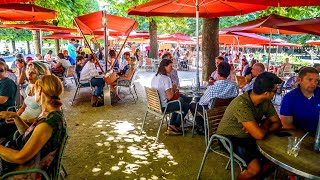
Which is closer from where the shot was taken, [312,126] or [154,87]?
[312,126]

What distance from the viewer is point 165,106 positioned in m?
5.21

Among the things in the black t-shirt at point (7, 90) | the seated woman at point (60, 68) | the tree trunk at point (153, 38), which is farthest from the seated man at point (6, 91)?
the tree trunk at point (153, 38)

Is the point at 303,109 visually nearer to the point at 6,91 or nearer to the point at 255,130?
the point at 255,130

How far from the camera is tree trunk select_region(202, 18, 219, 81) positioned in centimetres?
765

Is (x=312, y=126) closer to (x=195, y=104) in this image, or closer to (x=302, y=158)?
(x=302, y=158)

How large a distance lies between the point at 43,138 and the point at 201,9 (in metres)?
5.31

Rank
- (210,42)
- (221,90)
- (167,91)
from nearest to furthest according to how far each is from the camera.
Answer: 1. (221,90)
2. (167,91)
3. (210,42)

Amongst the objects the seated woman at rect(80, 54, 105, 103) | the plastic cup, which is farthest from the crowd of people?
the seated woman at rect(80, 54, 105, 103)

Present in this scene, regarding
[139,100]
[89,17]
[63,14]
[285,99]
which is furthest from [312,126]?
[63,14]

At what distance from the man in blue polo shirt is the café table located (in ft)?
2.08

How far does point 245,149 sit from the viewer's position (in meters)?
3.11

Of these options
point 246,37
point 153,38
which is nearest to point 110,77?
point 246,37

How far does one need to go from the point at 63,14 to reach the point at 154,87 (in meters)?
10.5

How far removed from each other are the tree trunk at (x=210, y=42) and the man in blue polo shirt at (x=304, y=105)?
436cm
